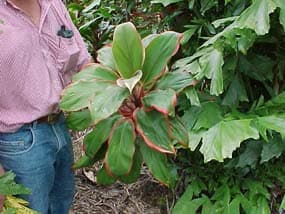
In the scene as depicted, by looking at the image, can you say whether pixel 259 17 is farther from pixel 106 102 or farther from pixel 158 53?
pixel 106 102

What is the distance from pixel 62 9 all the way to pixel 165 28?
50cm

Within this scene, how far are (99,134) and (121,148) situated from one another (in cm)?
9

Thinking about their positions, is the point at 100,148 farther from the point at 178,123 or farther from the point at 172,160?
the point at 172,160

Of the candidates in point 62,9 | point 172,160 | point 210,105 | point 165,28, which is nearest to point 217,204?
point 172,160

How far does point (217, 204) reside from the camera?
208cm

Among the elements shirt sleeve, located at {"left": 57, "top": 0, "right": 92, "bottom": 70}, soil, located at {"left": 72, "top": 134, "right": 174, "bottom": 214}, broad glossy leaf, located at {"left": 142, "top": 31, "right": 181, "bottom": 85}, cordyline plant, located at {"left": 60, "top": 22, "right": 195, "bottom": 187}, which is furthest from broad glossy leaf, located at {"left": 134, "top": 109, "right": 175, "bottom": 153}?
soil, located at {"left": 72, "top": 134, "right": 174, "bottom": 214}

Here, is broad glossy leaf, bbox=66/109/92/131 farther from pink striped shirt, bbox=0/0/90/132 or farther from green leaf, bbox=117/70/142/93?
green leaf, bbox=117/70/142/93

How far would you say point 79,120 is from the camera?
5.85 ft

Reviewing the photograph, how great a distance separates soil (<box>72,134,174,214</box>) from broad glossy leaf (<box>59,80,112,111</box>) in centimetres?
129

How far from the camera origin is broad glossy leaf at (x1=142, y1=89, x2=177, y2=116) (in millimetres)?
1550

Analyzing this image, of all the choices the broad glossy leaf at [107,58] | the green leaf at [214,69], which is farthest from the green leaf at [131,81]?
the green leaf at [214,69]

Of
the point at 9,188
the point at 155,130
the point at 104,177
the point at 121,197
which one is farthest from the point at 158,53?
the point at 121,197

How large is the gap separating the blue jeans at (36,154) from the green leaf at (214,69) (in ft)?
1.84

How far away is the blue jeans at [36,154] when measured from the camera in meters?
1.83
